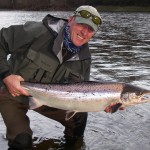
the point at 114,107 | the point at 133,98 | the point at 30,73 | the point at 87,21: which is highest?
the point at 87,21

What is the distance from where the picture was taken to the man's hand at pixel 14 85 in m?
4.82

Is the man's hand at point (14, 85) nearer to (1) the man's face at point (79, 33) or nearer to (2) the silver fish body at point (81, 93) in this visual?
(2) the silver fish body at point (81, 93)

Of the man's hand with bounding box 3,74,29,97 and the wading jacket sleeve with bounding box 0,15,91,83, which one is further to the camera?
the wading jacket sleeve with bounding box 0,15,91,83

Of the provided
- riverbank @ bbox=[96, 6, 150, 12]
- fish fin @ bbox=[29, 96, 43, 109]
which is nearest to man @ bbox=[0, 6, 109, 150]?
fish fin @ bbox=[29, 96, 43, 109]

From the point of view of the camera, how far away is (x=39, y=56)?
5.24m

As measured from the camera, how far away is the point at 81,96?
4801 mm

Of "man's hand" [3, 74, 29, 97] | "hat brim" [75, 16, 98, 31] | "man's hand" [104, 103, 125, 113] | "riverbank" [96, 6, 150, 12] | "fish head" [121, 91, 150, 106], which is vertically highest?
"hat brim" [75, 16, 98, 31]

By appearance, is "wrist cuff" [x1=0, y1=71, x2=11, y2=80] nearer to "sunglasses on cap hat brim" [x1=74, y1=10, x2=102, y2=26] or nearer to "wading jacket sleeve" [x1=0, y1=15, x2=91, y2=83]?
"wading jacket sleeve" [x1=0, y1=15, x2=91, y2=83]

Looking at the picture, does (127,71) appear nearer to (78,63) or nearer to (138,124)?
(138,124)

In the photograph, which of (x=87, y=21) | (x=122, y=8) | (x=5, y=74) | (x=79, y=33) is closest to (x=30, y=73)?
(x=5, y=74)

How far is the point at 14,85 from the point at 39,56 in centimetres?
59

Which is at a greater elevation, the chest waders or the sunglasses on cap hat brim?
the sunglasses on cap hat brim

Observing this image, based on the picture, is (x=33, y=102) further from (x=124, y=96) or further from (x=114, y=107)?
(x=124, y=96)

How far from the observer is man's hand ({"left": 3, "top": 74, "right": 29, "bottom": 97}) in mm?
4816
